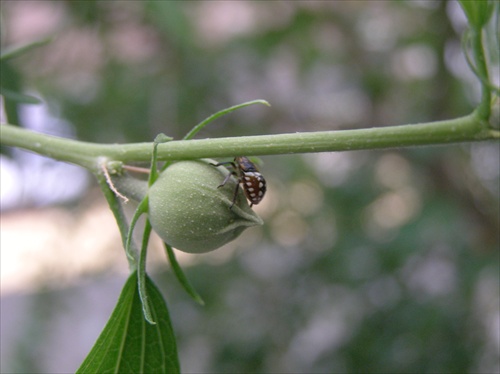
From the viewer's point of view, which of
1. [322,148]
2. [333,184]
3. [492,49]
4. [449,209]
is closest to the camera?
[322,148]

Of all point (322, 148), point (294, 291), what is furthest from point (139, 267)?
point (294, 291)

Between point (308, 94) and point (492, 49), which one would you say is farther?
point (308, 94)

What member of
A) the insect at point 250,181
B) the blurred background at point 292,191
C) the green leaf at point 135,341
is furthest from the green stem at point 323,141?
the blurred background at point 292,191

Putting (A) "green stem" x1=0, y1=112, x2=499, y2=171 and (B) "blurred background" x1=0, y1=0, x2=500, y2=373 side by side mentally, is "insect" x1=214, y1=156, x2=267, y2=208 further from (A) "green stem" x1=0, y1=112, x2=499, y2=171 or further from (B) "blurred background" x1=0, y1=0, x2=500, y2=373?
(B) "blurred background" x1=0, y1=0, x2=500, y2=373

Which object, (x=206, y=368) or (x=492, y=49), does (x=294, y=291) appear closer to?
(x=206, y=368)

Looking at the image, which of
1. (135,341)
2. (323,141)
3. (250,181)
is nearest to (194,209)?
(250,181)

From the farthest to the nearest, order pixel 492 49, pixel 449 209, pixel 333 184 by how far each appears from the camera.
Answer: pixel 333 184
pixel 449 209
pixel 492 49
